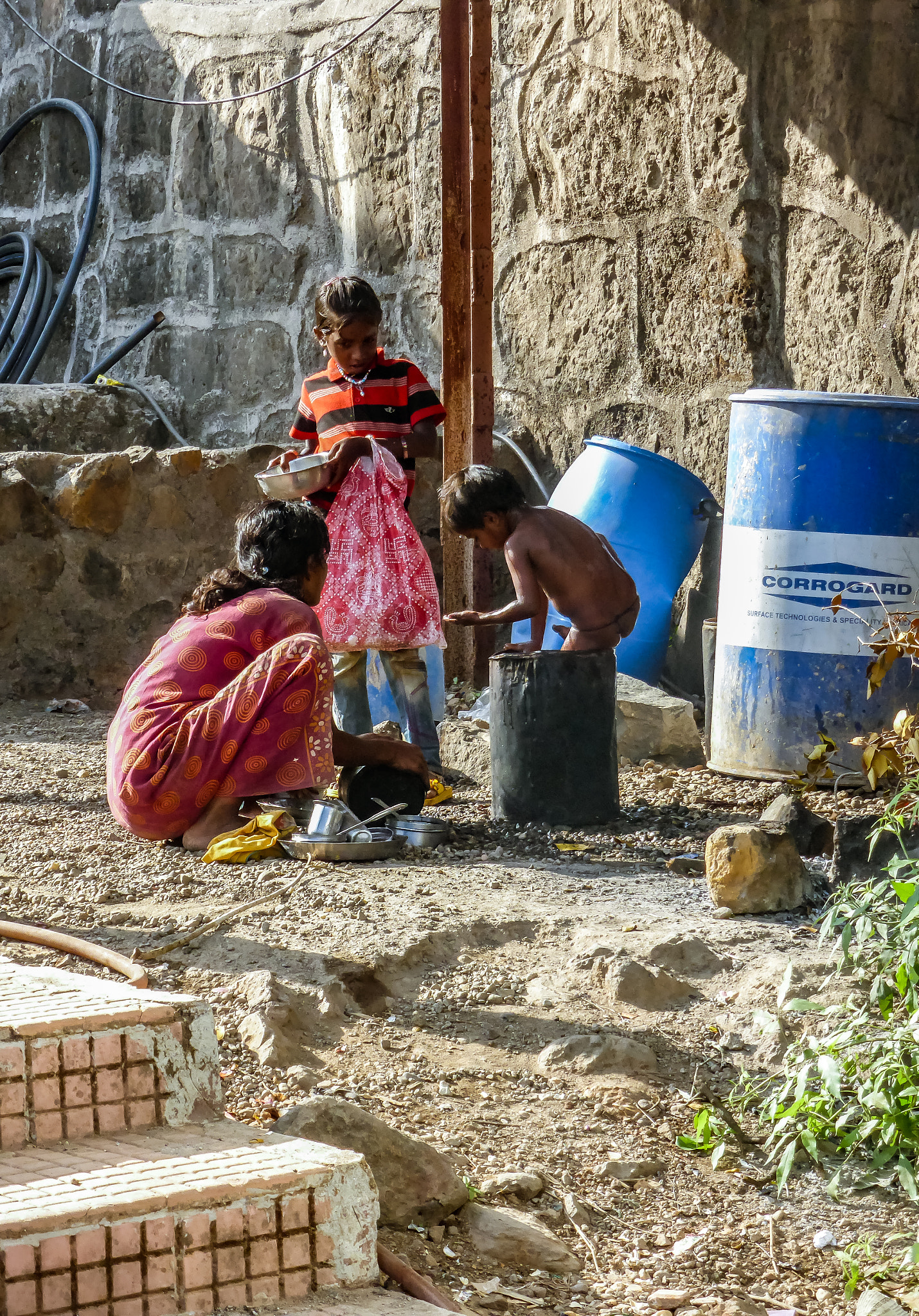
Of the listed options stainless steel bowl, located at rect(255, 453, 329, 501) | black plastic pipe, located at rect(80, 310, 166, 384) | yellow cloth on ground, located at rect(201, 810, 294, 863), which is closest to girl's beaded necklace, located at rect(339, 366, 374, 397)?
stainless steel bowl, located at rect(255, 453, 329, 501)

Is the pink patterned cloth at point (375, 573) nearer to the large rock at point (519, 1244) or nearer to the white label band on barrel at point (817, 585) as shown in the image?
the white label band on barrel at point (817, 585)

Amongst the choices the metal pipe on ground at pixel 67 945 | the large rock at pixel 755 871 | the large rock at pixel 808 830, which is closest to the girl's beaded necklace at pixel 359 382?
the large rock at pixel 808 830

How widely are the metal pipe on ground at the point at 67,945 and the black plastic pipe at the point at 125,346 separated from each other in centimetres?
418

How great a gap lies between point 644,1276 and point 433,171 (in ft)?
14.9

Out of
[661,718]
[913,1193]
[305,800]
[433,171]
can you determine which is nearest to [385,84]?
[433,171]

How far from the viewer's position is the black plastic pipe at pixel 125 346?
20.7 ft

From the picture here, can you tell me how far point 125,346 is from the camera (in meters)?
6.32

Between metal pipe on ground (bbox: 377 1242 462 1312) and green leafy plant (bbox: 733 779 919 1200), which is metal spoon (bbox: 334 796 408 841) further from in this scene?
metal pipe on ground (bbox: 377 1242 462 1312)

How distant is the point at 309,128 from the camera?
5.93m

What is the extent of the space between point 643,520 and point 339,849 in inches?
77.5

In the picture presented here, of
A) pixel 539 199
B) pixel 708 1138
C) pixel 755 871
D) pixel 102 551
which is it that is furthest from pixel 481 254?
pixel 708 1138

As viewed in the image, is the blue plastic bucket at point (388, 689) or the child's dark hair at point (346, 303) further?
the blue plastic bucket at point (388, 689)

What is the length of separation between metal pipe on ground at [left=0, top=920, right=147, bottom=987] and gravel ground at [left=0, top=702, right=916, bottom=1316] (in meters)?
0.06

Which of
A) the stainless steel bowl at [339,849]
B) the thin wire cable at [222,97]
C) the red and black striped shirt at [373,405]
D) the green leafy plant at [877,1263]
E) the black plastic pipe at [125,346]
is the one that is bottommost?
the green leafy plant at [877,1263]
